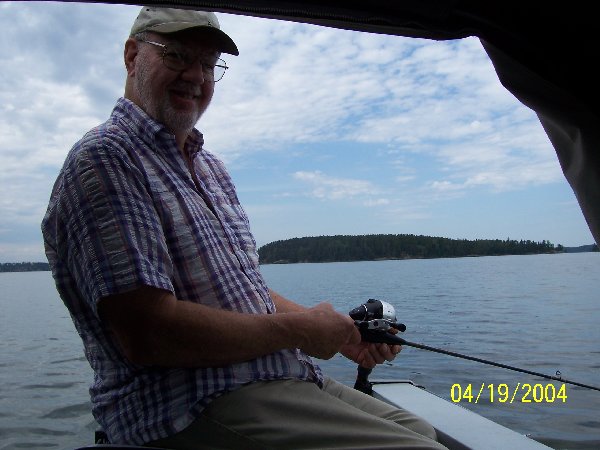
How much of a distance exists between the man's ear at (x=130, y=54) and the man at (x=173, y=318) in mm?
170

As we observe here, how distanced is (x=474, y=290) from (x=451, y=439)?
20.3m

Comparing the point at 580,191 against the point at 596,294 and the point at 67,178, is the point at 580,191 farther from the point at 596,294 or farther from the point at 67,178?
the point at 596,294

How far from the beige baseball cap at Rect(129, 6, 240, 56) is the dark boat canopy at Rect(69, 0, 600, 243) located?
28.4 inches

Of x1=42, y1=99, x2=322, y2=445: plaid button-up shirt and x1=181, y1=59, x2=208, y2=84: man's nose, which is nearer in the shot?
x1=42, y1=99, x2=322, y2=445: plaid button-up shirt

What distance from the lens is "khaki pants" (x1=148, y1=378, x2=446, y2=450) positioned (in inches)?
60.4

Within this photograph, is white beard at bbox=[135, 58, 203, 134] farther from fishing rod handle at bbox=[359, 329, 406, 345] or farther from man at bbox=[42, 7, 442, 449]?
fishing rod handle at bbox=[359, 329, 406, 345]

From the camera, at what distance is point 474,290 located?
2173 cm

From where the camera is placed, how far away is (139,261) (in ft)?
4.85

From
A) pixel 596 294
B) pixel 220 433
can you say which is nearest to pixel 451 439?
pixel 220 433

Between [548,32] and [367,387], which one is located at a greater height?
[548,32]

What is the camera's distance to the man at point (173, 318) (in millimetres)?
1496

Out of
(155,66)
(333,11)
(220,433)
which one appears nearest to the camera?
(333,11)
